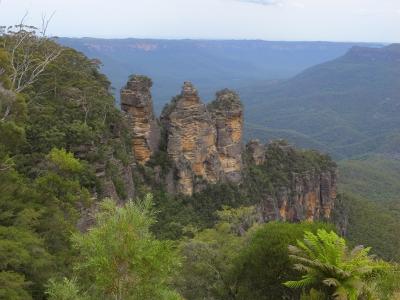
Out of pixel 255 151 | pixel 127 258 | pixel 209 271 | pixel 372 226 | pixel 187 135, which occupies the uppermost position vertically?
pixel 127 258

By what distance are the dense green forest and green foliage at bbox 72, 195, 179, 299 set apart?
3 centimetres

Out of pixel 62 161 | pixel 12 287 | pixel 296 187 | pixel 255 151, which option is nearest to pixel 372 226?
pixel 296 187

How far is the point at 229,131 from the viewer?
47.6 m

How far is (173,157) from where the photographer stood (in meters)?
41.8

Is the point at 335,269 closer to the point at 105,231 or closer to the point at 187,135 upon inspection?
the point at 105,231

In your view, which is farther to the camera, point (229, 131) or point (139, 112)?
point (229, 131)

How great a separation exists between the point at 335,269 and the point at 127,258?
247 inches

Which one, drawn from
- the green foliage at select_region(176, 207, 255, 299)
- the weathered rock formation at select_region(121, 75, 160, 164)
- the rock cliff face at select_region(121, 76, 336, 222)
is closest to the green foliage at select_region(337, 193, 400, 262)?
the rock cliff face at select_region(121, 76, 336, 222)

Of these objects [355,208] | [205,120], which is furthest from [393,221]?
[205,120]

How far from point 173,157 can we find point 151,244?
29.2 metres

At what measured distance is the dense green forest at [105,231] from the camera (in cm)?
1251

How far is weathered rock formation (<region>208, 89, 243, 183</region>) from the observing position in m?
46.9

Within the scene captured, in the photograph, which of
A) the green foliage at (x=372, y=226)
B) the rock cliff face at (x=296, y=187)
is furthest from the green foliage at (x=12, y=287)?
the green foliage at (x=372, y=226)

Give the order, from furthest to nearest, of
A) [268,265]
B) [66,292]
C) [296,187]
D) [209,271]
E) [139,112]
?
[296,187], [139,112], [209,271], [268,265], [66,292]
